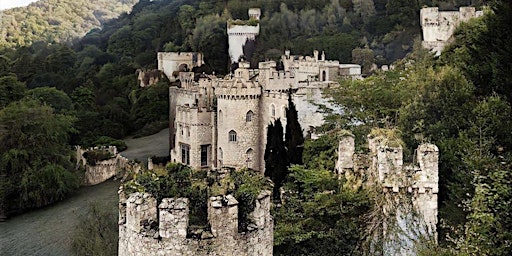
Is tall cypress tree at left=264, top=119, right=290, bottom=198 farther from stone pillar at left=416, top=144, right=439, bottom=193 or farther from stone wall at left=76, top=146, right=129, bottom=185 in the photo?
stone wall at left=76, top=146, right=129, bottom=185

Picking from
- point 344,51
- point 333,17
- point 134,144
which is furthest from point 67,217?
point 333,17

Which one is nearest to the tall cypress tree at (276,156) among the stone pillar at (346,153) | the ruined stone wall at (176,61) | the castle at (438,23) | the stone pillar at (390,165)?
the stone pillar at (346,153)

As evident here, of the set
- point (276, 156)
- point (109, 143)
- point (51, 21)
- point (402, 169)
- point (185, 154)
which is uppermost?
point (51, 21)

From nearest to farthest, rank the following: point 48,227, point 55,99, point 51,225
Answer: point 48,227, point 51,225, point 55,99

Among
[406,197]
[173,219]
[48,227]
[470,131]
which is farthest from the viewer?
[48,227]

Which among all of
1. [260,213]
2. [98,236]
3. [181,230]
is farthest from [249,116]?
[181,230]

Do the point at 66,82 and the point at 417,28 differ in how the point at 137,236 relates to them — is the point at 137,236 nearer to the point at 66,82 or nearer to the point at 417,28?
the point at 417,28

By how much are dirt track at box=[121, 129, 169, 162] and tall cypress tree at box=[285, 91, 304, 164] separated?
17.2 meters

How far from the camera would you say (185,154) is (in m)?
37.7

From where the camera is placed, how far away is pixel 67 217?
1383 inches

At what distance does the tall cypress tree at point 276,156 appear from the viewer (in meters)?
26.8

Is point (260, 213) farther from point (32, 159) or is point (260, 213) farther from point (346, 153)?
point (32, 159)

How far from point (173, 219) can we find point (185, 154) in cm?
2869

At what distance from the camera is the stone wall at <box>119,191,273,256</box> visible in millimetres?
9156
